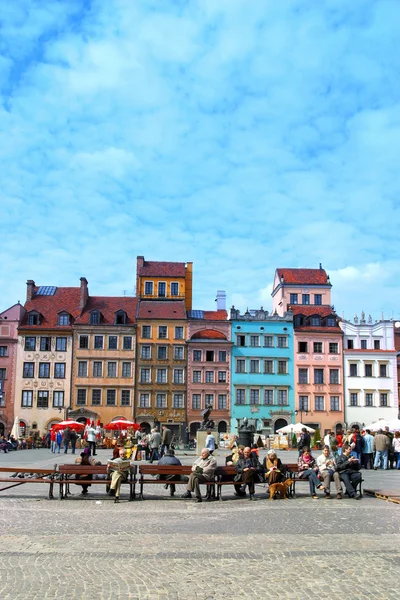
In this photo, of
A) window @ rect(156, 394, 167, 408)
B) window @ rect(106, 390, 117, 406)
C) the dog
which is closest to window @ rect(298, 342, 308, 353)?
window @ rect(156, 394, 167, 408)

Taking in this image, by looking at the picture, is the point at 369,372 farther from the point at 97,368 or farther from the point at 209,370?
the point at 97,368

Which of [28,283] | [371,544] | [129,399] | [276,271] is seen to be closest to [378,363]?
→ [276,271]

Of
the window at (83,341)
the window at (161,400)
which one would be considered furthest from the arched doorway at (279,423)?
the window at (83,341)

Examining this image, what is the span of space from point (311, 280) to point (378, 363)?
31.5ft

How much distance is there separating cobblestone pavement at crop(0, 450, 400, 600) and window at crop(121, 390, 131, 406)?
41.5 meters

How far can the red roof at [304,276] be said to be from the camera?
199ft

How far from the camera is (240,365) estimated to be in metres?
56.7

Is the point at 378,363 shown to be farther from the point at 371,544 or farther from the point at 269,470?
the point at 371,544

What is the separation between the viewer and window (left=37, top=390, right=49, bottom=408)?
179 ft

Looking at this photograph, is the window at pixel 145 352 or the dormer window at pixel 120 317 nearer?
the window at pixel 145 352

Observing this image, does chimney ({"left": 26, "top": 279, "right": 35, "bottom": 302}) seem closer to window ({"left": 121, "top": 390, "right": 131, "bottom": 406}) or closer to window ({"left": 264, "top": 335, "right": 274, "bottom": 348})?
window ({"left": 121, "top": 390, "right": 131, "bottom": 406})

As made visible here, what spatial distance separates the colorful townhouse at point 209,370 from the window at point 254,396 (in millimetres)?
1903

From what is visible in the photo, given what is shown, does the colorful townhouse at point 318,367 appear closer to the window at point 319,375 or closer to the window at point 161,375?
the window at point 319,375

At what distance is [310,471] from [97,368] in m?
41.7
